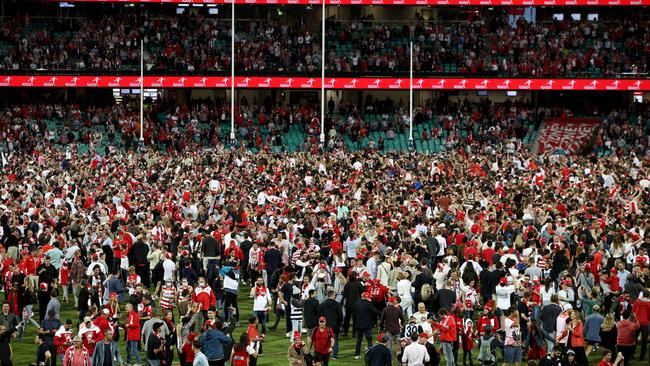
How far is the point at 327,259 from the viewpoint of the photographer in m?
25.7

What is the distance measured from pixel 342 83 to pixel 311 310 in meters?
35.8

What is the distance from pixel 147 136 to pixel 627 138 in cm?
1826

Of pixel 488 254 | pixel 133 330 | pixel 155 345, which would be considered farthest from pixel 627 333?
pixel 133 330

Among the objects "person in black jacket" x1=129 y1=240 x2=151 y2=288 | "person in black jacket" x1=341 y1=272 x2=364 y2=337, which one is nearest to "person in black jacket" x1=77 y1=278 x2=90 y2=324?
"person in black jacket" x1=129 y1=240 x2=151 y2=288

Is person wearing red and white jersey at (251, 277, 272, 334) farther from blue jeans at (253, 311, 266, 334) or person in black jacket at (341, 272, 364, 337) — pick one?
person in black jacket at (341, 272, 364, 337)

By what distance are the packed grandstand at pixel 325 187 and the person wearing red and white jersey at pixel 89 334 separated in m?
0.03

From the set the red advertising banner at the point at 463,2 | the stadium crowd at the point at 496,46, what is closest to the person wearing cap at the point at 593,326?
the stadium crowd at the point at 496,46

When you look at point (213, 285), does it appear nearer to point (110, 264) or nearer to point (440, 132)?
point (110, 264)

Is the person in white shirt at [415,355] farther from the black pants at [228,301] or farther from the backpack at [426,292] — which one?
the black pants at [228,301]

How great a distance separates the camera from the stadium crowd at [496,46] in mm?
56969

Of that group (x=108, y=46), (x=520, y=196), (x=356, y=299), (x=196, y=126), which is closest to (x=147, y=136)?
(x=196, y=126)

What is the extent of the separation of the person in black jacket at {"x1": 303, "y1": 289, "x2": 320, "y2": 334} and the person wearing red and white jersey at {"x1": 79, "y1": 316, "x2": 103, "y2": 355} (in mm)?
3475

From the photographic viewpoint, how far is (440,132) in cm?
5347

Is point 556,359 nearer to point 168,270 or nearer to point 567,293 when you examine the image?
point 567,293
